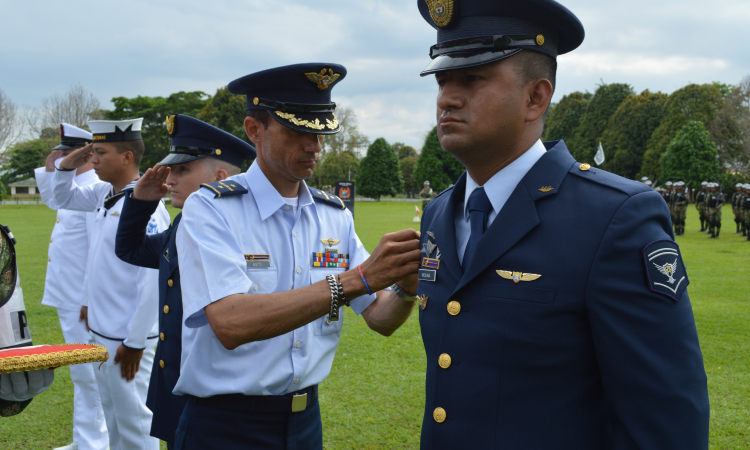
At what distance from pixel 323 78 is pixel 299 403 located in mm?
1660

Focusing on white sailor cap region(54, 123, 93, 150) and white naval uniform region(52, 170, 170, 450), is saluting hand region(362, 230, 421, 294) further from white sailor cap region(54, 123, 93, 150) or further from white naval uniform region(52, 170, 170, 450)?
white sailor cap region(54, 123, 93, 150)

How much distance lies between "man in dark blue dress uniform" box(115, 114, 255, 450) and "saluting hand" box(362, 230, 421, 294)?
1.44 m

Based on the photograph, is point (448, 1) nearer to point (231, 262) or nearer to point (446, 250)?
point (446, 250)

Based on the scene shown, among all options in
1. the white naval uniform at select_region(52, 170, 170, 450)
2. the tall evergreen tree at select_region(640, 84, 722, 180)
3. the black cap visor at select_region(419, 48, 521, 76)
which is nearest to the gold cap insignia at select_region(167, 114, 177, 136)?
the white naval uniform at select_region(52, 170, 170, 450)

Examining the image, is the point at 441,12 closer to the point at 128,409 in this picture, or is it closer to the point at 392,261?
the point at 392,261

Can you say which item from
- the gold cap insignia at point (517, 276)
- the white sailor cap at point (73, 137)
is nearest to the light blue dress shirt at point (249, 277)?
the gold cap insignia at point (517, 276)

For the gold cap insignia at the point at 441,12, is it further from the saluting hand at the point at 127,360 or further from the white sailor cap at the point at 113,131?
the white sailor cap at the point at 113,131

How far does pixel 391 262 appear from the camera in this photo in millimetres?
2080

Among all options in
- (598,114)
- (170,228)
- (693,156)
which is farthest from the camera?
(598,114)

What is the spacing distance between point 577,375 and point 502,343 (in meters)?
0.25

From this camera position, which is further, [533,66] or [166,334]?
[166,334]

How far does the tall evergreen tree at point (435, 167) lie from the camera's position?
63.7 meters

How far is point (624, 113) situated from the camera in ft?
180

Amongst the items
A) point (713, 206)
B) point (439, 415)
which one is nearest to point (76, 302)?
point (439, 415)
